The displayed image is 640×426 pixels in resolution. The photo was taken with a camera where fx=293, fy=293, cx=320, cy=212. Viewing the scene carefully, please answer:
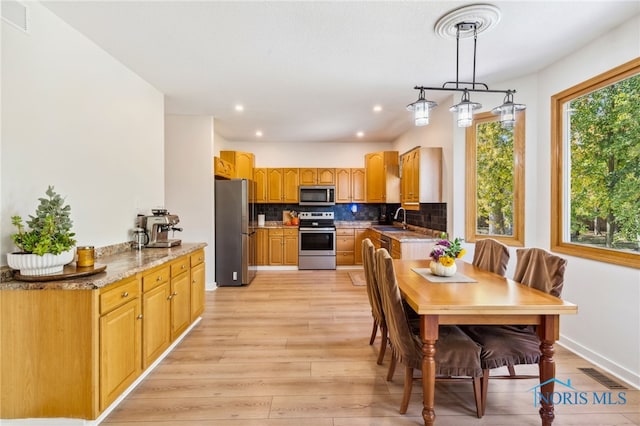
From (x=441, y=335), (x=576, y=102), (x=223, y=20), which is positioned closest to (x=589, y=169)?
(x=576, y=102)

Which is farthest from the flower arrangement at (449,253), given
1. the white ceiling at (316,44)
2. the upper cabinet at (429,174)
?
the upper cabinet at (429,174)

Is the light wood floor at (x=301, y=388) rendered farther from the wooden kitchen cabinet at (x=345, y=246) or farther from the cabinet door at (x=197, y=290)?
the wooden kitchen cabinet at (x=345, y=246)

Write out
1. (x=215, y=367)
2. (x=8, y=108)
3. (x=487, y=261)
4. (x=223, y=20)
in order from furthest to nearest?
(x=487, y=261) → (x=215, y=367) → (x=223, y=20) → (x=8, y=108)

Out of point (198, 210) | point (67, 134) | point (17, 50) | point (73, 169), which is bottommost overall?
point (198, 210)

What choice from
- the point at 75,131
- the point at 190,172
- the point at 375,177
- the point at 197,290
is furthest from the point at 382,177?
the point at 75,131

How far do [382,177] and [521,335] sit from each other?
4484mm

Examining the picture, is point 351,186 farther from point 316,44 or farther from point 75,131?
point 75,131

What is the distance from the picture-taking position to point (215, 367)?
7.93ft

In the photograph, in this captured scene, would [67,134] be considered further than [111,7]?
Yes

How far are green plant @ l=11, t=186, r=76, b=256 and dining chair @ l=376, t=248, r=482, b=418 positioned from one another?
197 cm

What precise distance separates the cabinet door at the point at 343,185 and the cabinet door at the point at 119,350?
15.6 feet

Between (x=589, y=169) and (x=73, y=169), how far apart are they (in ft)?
14.3

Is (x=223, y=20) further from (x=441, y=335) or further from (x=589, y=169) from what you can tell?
(x=589, y=169)

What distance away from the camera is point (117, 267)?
2.05 metres
